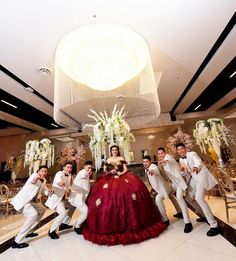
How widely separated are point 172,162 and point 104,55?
2086mm

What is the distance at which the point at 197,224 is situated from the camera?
10.2ft

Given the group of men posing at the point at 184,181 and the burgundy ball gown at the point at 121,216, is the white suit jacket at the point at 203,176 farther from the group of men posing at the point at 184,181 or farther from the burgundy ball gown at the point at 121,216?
the burgundy ball gown at the point at 121,216

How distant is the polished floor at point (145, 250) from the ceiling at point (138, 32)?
3.23 meters

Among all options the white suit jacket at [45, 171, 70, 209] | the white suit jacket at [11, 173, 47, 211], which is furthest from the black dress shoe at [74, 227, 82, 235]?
the white suit jacket at [11, 173, 47, 211]

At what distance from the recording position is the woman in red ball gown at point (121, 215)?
8.77 feet

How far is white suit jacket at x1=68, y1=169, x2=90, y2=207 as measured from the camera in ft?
10.8

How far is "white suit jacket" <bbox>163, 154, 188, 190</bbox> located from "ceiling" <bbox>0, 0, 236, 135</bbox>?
2169 mm

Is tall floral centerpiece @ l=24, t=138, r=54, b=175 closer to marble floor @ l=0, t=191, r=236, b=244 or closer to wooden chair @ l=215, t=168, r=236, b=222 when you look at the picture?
marble floor @ l=0, t=191, r=236, b=244

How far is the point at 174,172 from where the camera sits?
3150 mm

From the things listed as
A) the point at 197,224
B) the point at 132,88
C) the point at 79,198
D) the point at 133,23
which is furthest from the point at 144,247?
the point at 133,23

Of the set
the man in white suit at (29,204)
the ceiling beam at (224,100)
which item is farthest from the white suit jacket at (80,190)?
the ceiling beam at (224,100)

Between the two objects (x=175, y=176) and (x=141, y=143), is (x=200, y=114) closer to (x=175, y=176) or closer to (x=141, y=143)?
(x=141, y=143)

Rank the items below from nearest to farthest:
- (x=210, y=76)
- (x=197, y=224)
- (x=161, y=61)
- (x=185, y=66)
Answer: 1. (x=197, y=224)
2. (x=161, y=61)
3. (x=185, y=66)
4. (x=210, y=76)

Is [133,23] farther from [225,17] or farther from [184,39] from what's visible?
[225,17]
